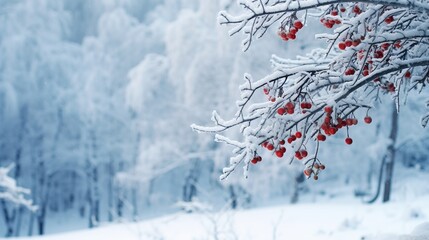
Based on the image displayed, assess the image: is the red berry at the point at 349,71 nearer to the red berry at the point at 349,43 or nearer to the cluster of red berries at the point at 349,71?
the cluster of red berries at the point at 349,71

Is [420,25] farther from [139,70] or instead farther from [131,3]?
[131,3]

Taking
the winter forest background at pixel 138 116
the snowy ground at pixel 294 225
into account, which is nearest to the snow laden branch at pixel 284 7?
the snowy ground at pixel 294 225

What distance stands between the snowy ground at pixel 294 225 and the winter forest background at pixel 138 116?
64.3 inches

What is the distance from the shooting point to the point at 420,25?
2.30 metres

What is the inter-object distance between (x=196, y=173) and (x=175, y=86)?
407cm

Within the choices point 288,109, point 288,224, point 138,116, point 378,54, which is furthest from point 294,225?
point 138,116

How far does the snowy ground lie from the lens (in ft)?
19.2

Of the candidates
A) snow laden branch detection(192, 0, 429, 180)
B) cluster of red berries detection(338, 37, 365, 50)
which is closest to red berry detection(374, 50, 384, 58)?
snow laden branch detection(192, 0, 429, 180)

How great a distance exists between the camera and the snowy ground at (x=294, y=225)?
230 inches

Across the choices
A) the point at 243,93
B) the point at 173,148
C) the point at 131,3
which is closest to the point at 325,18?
the point at 243,93

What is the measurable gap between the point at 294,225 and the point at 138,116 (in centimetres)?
983

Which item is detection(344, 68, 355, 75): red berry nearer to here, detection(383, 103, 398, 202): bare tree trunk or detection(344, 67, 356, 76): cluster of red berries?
detection(344, 67, 356, 76): cluster of red berries

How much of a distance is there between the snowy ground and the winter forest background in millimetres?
1633

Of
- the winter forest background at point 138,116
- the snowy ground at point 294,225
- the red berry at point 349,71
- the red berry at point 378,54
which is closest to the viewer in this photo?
the red berry at point 349,71
